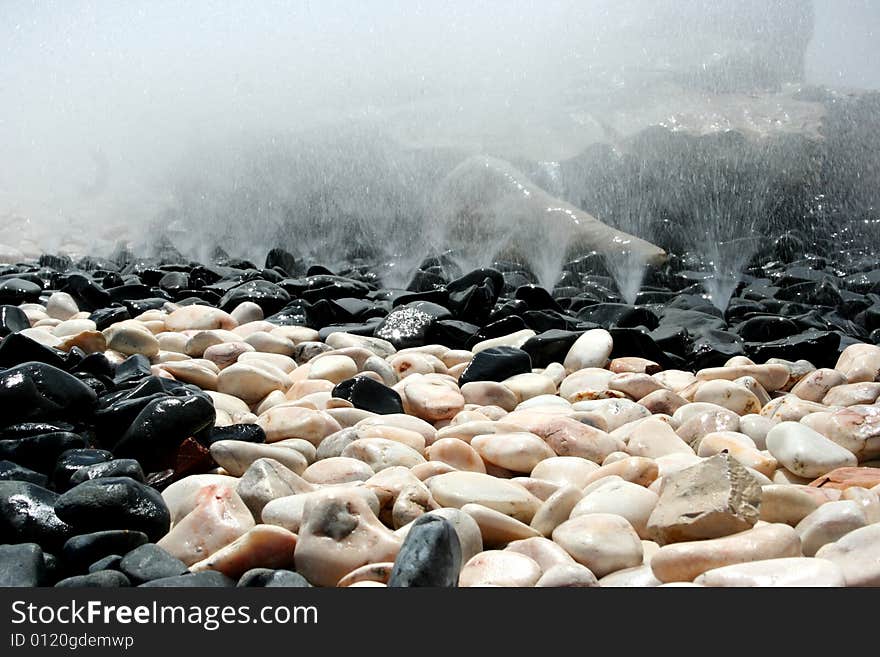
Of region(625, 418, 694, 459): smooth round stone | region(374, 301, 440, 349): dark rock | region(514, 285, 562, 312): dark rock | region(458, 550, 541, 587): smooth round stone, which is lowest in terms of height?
region(514, 285, 562, 312): dark rock

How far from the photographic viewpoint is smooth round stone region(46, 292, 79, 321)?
3.78 m

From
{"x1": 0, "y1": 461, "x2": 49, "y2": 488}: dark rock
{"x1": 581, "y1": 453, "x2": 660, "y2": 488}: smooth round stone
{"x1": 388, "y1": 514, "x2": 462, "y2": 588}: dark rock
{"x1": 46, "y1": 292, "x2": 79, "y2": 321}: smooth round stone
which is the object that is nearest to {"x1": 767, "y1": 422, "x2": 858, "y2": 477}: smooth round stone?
{"x1": 581, "y1": 453, "x2": 660, "y2": 488}: smooth round stone

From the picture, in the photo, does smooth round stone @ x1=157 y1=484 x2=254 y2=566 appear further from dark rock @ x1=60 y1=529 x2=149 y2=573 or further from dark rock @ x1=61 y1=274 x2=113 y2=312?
dark rock @ x1=61 y1=274 x2=113 y2=312

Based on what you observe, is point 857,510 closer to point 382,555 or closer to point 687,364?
point 382,555

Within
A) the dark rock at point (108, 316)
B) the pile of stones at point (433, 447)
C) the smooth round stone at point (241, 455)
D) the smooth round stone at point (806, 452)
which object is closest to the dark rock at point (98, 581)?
the pile of stones at point (433, 447)

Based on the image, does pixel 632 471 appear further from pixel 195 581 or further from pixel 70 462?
pixel 70 462

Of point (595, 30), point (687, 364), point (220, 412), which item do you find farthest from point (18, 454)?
point (595, 30)

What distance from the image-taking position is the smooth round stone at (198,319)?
11.5 ft

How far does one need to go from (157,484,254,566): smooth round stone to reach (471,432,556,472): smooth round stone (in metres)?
0.60

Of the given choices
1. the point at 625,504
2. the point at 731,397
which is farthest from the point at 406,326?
the point at 625,504

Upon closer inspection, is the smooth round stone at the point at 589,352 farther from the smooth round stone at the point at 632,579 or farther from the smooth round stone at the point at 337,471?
the smooth round stone at the point at 632,579

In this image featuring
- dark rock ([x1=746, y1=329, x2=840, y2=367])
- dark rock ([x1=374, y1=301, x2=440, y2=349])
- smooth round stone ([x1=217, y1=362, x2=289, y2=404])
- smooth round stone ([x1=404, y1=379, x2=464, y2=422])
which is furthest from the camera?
dark rock ([x1=374, y1=301, x2=440, y2=349])

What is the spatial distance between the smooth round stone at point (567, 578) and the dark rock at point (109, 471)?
36.6 inches

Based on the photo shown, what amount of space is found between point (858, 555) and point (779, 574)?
0.61 feet
